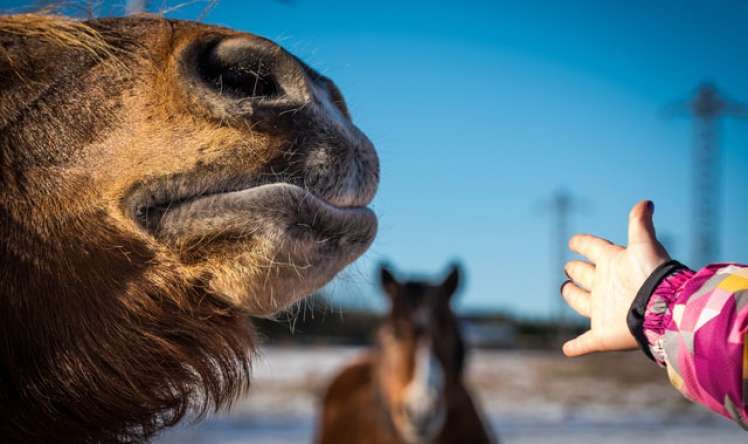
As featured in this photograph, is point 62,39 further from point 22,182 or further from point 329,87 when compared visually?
point 329,87

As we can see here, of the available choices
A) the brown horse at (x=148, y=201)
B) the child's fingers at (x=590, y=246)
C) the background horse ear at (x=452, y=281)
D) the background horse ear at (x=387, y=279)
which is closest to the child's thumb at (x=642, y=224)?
the child's fingers at (x=590, y=246)

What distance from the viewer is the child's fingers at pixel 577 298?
1.58 meters

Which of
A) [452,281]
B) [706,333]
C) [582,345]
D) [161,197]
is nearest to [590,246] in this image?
[582,345]

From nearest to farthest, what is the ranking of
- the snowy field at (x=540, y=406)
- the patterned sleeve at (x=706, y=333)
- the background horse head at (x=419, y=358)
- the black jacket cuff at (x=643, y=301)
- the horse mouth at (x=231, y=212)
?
the patterned sleeve at (x=706, y=333)
the black jacket cuff at (x=643, y=301)
the horse mouth at (x=231, y=212)
the background horse head at (x=419, y=358)
the snowy field at (x=540, y=406)

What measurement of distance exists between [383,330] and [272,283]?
3705mm

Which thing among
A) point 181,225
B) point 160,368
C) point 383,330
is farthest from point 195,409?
point 383,330

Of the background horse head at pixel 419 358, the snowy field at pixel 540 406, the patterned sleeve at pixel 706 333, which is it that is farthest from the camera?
the snowy field at pixel 540 406

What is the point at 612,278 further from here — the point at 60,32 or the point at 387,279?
the point at 387,279

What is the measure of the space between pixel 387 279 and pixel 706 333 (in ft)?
13.9

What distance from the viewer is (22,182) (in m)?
1.56

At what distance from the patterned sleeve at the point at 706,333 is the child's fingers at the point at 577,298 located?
0.79 ft

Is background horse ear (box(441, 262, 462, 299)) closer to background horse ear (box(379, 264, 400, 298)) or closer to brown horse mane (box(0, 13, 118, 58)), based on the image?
background horse ear (box(379, 264, 400, 298))

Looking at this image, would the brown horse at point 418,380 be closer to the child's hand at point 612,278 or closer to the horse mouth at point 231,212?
the child's hand at point 612,278

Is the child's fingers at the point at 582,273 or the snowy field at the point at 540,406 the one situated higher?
the child's fingers at the point at 582,273
